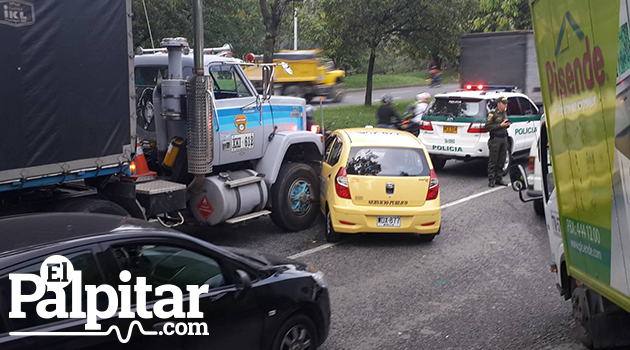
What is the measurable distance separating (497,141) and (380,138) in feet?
15.7

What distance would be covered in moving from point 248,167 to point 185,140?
1224 millimetres

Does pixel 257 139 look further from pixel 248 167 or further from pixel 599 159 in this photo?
pixel 599 159

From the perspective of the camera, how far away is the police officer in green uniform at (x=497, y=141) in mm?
14188

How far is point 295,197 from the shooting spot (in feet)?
34.5

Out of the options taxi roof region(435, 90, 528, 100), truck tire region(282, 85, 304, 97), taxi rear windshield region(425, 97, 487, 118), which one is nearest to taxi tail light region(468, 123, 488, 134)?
taxi rear windshield region(425, 97, 487, 118)

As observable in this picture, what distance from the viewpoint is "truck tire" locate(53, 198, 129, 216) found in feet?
25.0

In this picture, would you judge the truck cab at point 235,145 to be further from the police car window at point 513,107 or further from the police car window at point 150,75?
the police car window at point 513,107

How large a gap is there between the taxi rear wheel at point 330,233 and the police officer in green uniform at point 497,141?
5.33 metres

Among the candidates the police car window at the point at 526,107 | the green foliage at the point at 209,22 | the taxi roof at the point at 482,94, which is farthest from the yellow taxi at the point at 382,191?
the green foliage at the point at 209,22

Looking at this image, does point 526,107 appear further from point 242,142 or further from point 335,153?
point 242,142

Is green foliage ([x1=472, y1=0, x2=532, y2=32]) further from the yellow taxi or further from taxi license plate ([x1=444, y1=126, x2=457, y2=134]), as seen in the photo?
the yellow taxi

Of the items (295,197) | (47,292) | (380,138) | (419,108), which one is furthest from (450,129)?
(47,292)

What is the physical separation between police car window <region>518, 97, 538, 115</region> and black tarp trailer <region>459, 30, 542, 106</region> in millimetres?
4561

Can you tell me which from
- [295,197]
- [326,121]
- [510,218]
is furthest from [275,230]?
[326,121]
